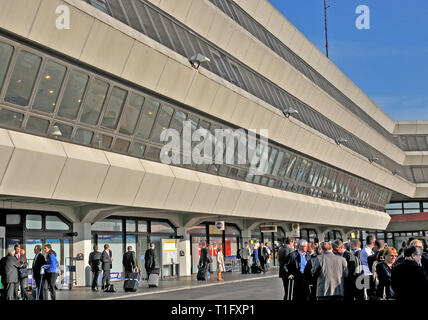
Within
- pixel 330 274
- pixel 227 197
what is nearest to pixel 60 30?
pixel 330 274

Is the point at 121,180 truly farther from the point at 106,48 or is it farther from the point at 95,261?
the point at 106,48

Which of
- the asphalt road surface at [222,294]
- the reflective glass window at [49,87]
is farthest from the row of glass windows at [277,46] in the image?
the asphalt road surface at [222,294]

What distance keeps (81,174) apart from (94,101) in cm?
243

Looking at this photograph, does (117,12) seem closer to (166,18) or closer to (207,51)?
(166,18)

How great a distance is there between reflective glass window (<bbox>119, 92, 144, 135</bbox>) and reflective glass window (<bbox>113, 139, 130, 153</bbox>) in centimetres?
35

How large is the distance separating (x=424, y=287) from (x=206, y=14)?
72.4 feet

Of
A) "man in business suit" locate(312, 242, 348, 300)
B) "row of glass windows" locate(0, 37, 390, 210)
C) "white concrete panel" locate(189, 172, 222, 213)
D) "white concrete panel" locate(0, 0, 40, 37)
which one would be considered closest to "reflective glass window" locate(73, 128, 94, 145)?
"row of glass windows" locate(0, 37, 390, 210)

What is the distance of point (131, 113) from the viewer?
2202 cm

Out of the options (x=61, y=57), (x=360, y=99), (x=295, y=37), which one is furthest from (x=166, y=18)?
(x=360, y=99)

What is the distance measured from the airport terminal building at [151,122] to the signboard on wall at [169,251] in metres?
0.11

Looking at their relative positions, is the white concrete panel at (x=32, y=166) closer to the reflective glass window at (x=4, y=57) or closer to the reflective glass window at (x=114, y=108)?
the reflective glass window at (x=4, y=57)

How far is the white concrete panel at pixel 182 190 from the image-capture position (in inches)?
971

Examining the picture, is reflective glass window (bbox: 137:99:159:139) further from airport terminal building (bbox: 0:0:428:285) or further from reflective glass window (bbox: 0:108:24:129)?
reflective glass window (bbox: 0:108:24:129)

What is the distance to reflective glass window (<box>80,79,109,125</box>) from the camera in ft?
65.0
